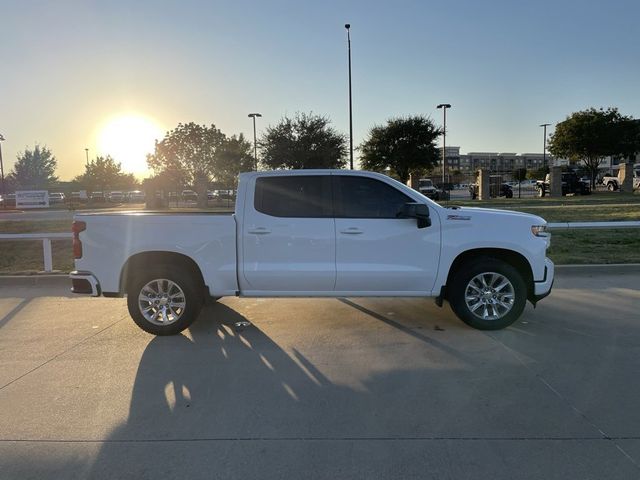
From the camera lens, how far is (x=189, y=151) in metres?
43.0

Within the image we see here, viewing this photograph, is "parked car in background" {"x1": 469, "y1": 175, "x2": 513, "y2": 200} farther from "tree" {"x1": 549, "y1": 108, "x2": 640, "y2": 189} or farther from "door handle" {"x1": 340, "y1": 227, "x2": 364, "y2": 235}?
"door handle" {"x1": 340, "y1": 227, "x2": 364, "y2": 235}

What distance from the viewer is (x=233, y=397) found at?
4227 millimetres

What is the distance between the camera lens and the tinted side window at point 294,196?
597cm

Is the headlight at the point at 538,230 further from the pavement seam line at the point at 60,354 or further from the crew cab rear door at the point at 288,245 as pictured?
the pavement seam line at the point at 60,354

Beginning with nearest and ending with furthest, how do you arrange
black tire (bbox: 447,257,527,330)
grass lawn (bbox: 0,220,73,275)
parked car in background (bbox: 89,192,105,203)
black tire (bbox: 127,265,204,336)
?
black tire (bbox: 447,257,527,330)
black tire (bbox: 127,265,204,336)
grass lawn (bbox: 0,220,73,275)
parked car in background (bbox: 89,192,105,203)

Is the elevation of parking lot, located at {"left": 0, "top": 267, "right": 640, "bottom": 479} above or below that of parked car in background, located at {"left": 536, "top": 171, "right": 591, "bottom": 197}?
below

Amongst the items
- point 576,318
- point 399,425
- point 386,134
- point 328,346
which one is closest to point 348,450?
point 399,425

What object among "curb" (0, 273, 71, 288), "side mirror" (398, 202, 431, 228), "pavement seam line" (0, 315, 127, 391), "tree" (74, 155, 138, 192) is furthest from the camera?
"tree" (74, 155, 138, 192)

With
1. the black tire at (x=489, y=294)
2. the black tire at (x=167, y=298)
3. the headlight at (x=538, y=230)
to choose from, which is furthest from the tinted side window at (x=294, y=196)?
the headlight at (x=538, y=230)

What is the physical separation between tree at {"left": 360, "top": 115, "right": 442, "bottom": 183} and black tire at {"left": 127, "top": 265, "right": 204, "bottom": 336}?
124 feet

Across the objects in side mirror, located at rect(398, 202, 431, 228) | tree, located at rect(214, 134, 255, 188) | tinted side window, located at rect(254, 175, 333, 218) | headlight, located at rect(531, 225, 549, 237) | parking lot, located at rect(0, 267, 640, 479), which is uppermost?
tree, located at rect(214, 134, 255, 188)

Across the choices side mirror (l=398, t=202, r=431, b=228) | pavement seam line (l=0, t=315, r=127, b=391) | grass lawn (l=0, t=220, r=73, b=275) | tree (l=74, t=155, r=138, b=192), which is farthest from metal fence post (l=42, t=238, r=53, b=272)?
tree (l=74, t=155, r=138, b=192)

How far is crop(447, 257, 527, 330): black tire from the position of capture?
5.80 meters

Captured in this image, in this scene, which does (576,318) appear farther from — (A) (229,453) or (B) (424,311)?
(A) (229,453)
